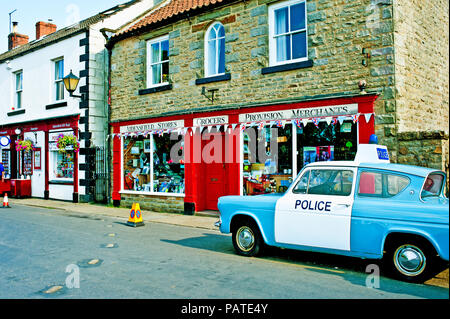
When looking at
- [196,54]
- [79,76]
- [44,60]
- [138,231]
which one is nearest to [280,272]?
[138,231]

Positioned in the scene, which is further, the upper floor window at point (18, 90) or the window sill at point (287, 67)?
the upper floor window at point (18, 90)

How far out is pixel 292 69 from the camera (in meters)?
10.5

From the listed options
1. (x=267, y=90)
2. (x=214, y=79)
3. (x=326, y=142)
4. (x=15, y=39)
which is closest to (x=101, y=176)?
(x=214, y=79)

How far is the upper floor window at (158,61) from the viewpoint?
13.8 metres

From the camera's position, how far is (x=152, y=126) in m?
13.8

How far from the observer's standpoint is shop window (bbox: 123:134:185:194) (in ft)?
43.8

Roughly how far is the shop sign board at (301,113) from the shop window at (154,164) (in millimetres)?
3103

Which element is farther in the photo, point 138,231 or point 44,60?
point 44,60

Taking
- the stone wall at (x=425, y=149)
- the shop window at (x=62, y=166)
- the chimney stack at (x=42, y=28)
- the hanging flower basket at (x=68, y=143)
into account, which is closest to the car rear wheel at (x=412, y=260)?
the stone wall at (x=425, y=149)

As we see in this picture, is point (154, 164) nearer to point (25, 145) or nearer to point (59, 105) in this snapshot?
point (59, 105)

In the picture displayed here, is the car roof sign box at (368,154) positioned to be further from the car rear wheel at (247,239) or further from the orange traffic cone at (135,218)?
the orange traffic cone at (135,218)

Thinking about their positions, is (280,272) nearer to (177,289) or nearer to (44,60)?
(177,289)

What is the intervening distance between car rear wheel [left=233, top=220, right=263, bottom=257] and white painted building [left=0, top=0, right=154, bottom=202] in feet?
33.7

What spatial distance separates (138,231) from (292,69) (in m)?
5.80
